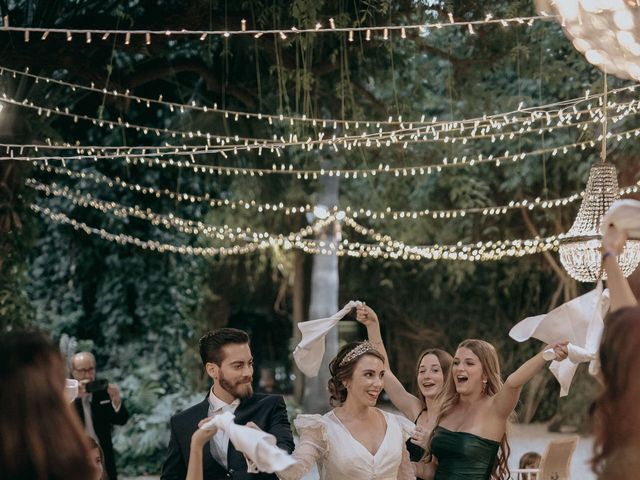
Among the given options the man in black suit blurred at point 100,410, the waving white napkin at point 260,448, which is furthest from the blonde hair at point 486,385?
the man in black suit blurred at point 100,410

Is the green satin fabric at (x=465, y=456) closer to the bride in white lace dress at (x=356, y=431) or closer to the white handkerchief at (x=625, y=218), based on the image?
the bride in white lace dress at (x=356, y=431)

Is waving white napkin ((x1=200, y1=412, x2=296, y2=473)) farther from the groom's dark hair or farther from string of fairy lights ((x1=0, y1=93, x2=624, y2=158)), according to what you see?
string of fairy lights ((x1=0, y1=93, x2=624, y2=158))

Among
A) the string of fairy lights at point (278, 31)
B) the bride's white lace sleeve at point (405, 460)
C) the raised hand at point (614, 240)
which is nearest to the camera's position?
the raised hand at point (614, 240)

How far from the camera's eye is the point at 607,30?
10.9 ft

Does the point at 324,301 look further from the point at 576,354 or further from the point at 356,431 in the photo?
the point at 576,354

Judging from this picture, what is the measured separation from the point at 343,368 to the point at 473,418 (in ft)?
1.82

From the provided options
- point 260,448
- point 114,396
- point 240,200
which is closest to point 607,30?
point 260,448

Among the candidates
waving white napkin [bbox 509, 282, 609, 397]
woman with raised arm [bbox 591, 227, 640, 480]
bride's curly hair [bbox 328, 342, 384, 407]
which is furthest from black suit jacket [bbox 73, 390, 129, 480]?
woman with raised arm [bbox 591, 227, 640, 480]

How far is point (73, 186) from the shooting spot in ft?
38.2

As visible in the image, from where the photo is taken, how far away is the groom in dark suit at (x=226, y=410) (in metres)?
4.08

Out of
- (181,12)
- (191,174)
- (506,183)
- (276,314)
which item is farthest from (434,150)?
(276,314)

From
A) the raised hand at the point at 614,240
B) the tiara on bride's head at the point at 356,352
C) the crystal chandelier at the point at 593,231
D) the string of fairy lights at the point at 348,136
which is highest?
the string of fairy lights at the point at 348,136

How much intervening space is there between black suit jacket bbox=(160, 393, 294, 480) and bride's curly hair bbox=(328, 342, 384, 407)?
1.13 ft

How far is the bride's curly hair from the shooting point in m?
4.50
